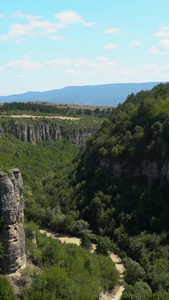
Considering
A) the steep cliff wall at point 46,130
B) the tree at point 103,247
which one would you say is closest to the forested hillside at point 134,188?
the tree at point 103,247

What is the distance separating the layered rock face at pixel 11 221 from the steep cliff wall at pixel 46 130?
223 ft

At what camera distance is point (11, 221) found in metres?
25.8

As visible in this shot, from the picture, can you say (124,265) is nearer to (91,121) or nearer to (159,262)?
(159,262)

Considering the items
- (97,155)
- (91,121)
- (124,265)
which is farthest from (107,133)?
(91,121)

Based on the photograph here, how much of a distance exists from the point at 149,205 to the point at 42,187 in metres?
29.3

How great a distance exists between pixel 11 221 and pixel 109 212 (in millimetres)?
27614

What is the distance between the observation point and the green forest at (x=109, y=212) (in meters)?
29.0

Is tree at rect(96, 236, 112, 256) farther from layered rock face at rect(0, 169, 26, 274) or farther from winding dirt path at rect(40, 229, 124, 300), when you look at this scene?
layered rock face at rect(0, 169, 26, 274)

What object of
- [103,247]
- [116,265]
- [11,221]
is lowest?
[116,265]

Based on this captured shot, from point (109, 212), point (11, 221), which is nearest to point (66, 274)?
point (11, 221)

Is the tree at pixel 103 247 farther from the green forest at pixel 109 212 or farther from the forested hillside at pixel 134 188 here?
the forested hillside at pixel 134 188

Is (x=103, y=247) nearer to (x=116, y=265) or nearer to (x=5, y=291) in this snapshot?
(x=116, y=265)

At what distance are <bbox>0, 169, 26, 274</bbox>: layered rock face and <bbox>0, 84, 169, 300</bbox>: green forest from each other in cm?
137

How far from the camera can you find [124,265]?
4069 centimetres
